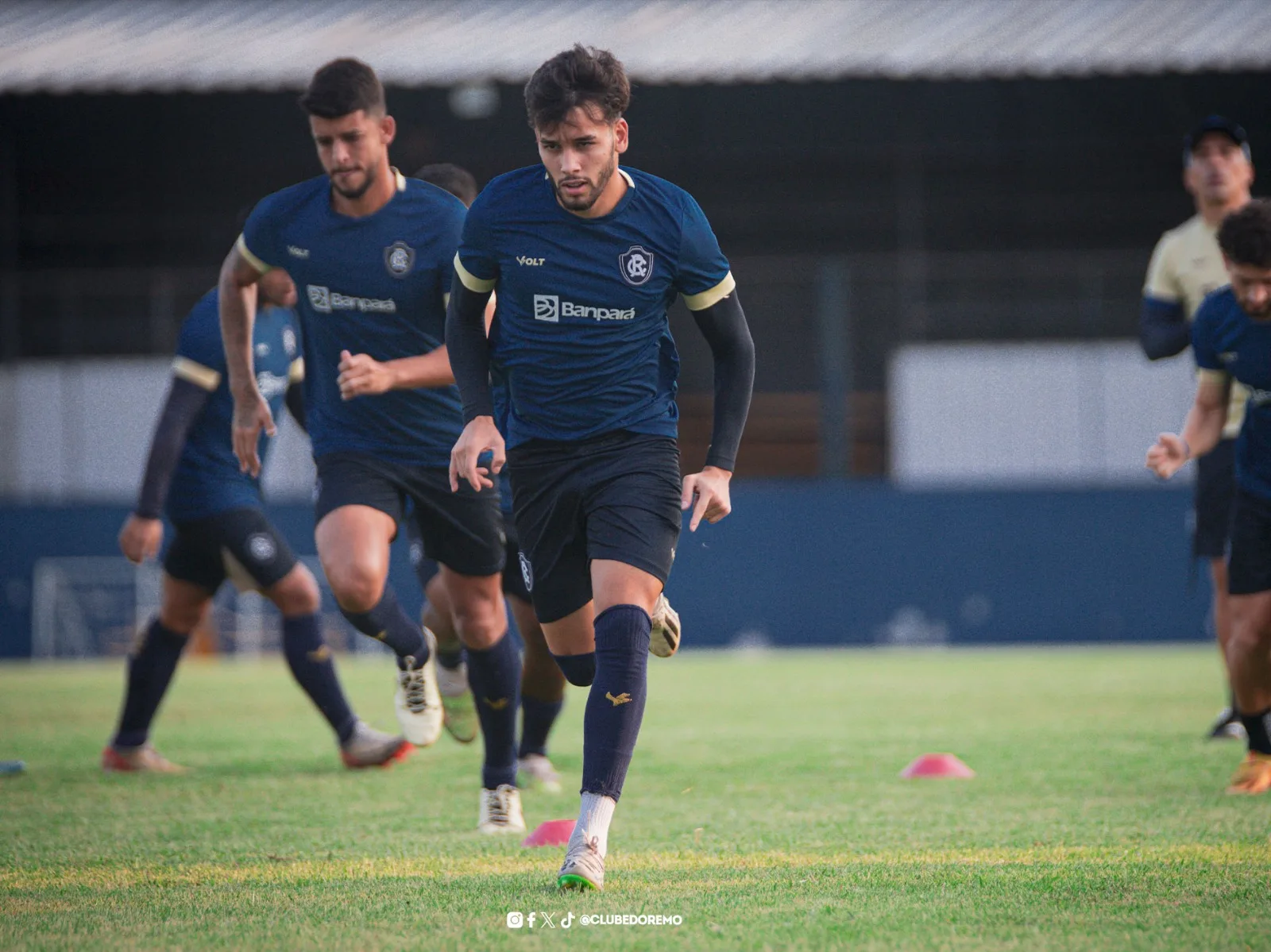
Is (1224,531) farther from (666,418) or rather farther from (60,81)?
(60,81)

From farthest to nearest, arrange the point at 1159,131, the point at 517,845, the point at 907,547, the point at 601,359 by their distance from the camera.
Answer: the point at 1159,131 < the point at 907,547 < the point at 517,845 < the point at 601,359

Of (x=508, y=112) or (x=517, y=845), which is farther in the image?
(x=508, y=112)

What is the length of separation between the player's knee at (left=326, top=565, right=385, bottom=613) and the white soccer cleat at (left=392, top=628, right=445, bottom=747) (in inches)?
21.1

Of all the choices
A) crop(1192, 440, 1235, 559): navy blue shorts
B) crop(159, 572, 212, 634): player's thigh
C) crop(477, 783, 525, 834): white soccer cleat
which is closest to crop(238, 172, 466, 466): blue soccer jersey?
crop(477, 783, 525, 834): white soccer cleat

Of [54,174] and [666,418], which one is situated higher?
[54,174]

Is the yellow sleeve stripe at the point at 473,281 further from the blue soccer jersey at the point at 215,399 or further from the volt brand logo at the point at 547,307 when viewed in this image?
the blue soccer jersey at the point at 215,399

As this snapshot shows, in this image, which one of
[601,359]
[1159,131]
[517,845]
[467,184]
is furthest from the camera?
[1159,131]

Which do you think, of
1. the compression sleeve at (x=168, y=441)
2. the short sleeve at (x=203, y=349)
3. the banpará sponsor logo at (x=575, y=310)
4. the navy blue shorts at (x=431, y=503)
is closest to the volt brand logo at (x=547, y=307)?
the banpará sponsor logo at (x=575, y=310)

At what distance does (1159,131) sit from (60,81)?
47.4 ft

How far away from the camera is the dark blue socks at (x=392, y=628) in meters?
5.87

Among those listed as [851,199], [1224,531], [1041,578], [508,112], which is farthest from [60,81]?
[1224,531]

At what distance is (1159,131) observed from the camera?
2255 cm

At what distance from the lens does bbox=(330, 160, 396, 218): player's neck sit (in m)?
5.79

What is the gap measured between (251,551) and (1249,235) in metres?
4.34
